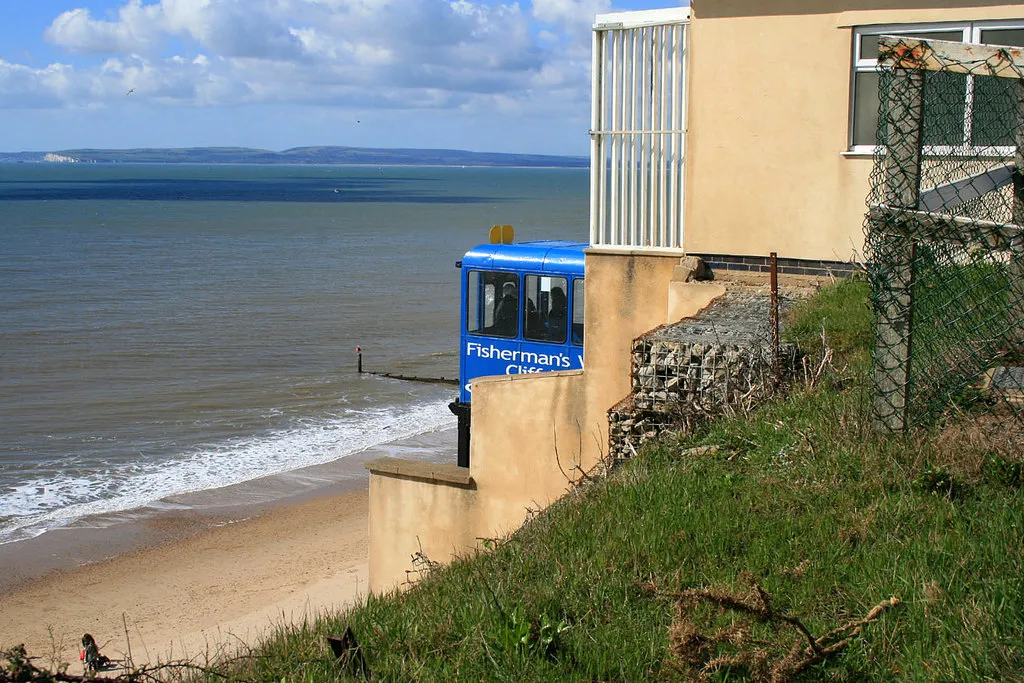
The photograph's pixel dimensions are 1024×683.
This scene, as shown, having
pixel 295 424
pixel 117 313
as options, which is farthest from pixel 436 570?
pixel 117 313

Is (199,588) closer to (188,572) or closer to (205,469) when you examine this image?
(188,572)

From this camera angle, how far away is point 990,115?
362 inches

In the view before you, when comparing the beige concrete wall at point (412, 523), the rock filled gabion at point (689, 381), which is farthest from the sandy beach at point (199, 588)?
the rock filled gabion at point (689, 381)

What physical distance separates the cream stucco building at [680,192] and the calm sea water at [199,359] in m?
11.4

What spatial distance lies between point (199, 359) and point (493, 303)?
21.1 meters

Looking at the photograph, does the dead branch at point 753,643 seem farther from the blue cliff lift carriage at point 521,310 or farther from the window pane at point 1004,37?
the blue cliff lift carriage at point 521,310

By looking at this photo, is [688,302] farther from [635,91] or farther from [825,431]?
[825,431]

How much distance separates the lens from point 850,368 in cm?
750

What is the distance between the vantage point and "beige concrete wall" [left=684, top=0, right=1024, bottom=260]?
1037 centimetres

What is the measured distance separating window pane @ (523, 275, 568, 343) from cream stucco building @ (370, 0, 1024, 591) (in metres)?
3.96

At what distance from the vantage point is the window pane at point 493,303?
15859 millimetres

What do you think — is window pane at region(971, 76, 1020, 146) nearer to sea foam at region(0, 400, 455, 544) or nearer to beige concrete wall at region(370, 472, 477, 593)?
beige concrete wall at region(370, 472, 477, 593)

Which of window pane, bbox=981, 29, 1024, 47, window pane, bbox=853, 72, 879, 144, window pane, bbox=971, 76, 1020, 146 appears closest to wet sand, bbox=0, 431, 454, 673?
window pane, bbox=853, 72, 879, 144

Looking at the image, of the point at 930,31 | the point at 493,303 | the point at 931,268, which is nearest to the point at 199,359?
the point at 493,303
